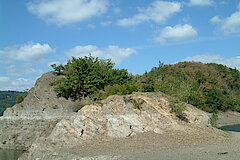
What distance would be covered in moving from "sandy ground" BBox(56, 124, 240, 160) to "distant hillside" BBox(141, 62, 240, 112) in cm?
3678

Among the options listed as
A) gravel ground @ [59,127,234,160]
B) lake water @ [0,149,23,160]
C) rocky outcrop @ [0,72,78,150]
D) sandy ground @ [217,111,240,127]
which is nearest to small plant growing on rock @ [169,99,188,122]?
gravel ground @ [59,127,234,160]

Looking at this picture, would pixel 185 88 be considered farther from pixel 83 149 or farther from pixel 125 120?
pixel 83 149

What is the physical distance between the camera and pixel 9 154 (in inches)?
1096

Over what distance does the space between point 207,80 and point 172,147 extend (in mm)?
65790

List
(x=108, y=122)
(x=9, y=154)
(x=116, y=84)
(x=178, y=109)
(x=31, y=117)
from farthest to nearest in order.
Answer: (x=116, y=84)
(x=31, y=117)
(x=9, y=154)
(x=178, y=109)
(x=108, y=122)

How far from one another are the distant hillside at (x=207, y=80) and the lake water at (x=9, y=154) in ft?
122

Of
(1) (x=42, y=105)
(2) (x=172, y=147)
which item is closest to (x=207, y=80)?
(1) (x=42, y=105)

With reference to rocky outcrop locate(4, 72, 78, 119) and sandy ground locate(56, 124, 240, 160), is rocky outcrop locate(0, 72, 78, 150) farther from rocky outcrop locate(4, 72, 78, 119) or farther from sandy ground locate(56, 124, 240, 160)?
sandy ground locate(56, 124, 240, 160)

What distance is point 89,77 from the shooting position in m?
34.8

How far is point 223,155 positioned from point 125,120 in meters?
9.12

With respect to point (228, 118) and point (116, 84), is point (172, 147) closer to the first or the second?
point (116, 84)

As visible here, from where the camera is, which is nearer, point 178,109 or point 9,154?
point 178,109

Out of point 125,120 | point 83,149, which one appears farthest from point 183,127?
point 83,149

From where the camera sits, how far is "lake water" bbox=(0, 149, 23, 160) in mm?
25837
